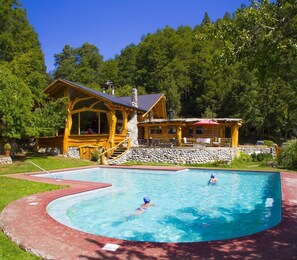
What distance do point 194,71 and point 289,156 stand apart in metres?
39.2

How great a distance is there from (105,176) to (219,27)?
13.7m

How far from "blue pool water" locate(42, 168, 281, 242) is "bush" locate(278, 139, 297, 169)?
10.4 ft

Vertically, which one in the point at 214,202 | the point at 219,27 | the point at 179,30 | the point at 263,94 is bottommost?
the point at 214,202

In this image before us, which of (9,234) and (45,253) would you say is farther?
(9,234)

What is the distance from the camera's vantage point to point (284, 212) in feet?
26.7

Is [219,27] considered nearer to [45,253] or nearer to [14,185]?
[45,253]

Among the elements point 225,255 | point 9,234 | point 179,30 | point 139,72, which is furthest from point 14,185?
point 179,30

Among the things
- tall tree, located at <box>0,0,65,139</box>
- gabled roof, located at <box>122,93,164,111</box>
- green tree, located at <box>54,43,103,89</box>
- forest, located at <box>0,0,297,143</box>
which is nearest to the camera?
forest, located at <box>0,0,297,143</box>

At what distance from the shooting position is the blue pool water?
829 cm

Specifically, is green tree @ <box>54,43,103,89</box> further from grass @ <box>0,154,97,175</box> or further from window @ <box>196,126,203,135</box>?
grass @ <box>0,154,97,175</box>

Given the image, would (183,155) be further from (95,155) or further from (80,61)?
(80,61)

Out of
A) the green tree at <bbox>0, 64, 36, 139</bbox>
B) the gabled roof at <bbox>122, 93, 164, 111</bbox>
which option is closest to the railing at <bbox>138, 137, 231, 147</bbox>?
the gabled roof at <bbox>122, 93, 164, 111</bbox>

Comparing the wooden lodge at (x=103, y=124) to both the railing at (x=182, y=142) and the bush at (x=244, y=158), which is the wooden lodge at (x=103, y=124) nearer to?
the railing at (x=182, y=142)

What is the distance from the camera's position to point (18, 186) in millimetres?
11914
